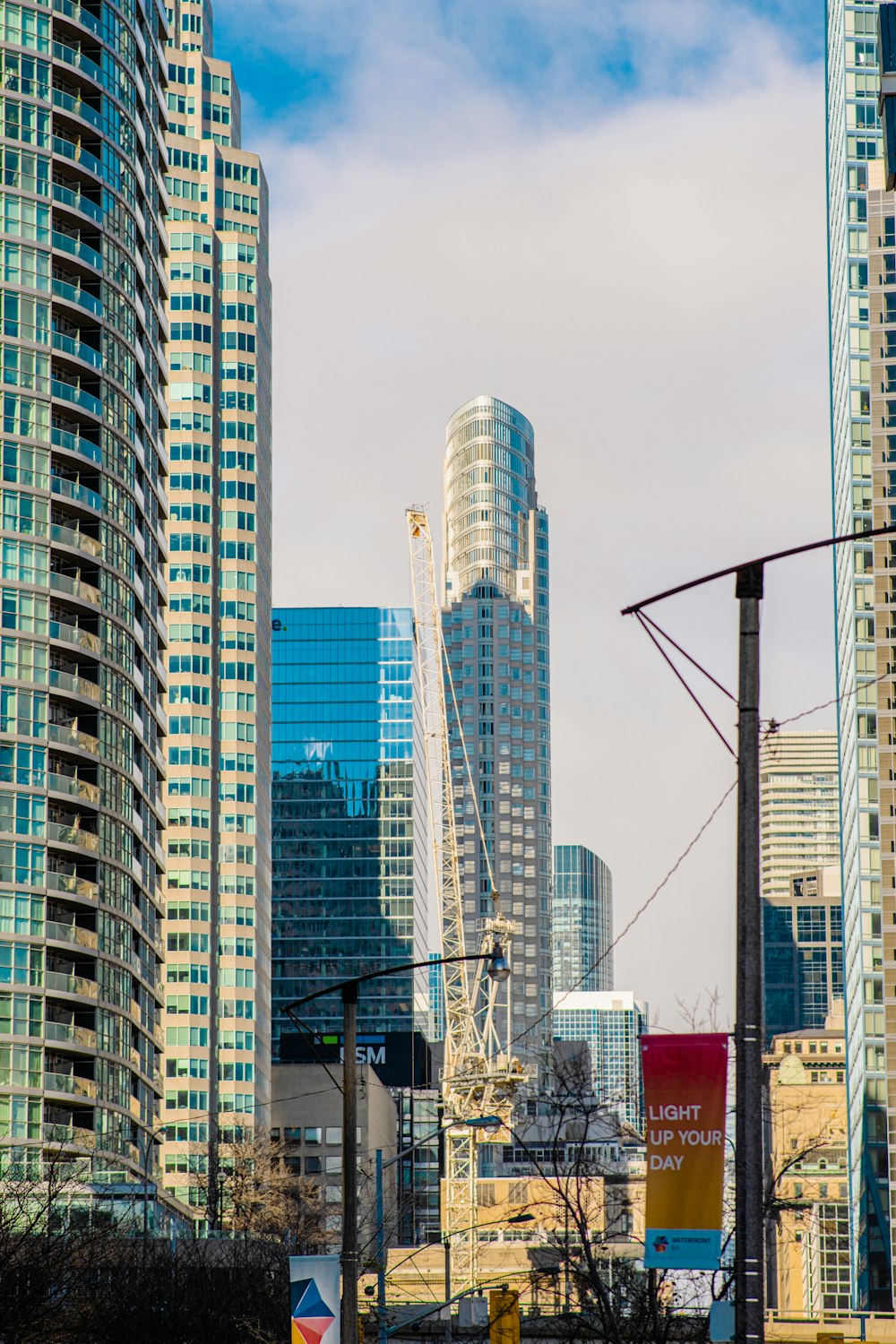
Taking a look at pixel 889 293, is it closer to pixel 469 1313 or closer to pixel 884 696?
pixel 884 696

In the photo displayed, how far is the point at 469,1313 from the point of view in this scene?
60.9m

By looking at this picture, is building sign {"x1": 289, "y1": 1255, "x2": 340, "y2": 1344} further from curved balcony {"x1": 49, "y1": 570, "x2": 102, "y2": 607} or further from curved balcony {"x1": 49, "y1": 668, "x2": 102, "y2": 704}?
curved balcony {"x1": 49, "y1": 570, "x2": 102, "y2": 607}

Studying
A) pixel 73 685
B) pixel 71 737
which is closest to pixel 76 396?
pixel 73 685

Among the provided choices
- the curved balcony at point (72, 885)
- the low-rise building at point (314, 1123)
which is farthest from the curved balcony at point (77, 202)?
the low-rise building at point (314, 1123)

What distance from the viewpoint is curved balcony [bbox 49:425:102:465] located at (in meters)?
113

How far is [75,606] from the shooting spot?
112938mm

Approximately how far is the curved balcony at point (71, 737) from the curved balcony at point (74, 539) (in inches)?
398

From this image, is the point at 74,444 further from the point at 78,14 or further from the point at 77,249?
the point at 78,14

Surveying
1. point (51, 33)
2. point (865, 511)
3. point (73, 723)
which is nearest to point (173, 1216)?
point (73, 723)

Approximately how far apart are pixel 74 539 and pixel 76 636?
5579 millimetres

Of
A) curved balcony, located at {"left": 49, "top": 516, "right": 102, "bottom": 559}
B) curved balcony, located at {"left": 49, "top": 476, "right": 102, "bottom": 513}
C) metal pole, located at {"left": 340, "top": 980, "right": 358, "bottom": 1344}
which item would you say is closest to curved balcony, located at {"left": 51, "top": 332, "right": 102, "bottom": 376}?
curved balcony, located at {"left": 49, "top": 476, "right": 102, "bottom": 513}

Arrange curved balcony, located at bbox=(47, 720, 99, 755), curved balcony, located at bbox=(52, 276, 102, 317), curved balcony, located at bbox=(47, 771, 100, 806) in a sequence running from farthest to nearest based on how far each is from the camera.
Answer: curved balcony, located at bbox=(52, 276, 102, 317) < curved balcony, located at bbox=(47, 720, 99, 755) < curved balcony, located at bbox=(47, 771, 100, 806)

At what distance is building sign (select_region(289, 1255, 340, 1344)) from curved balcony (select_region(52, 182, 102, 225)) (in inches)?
3618

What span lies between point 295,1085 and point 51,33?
113m
